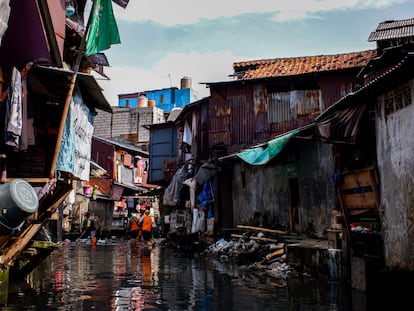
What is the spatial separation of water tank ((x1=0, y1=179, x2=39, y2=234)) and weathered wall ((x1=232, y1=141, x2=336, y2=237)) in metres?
9.31

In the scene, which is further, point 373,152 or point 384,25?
point 384,25

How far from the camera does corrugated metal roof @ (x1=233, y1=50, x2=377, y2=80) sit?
71.5ft

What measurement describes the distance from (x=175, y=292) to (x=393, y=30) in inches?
464

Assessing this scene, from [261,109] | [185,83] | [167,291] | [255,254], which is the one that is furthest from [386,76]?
[185,83]

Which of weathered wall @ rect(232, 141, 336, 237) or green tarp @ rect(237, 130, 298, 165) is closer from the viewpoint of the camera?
weathered wall @ rect(232, 141, 336, 237)

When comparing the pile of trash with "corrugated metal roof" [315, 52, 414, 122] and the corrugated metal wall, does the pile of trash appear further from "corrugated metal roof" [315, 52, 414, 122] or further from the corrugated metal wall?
the corrugated metal wall

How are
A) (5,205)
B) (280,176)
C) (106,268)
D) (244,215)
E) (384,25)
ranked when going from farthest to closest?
1. (244,215)
2. (280,176)
3. (384,25)
4. (106,268)
5. (5,205)

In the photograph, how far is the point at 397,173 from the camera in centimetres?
839

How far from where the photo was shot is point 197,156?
24.9 meters

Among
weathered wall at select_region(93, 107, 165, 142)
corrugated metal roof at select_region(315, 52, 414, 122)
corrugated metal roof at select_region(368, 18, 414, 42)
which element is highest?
weathered wall at select_region(93, 107, 165, 142)

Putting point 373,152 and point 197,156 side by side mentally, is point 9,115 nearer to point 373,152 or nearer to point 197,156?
point 373,152

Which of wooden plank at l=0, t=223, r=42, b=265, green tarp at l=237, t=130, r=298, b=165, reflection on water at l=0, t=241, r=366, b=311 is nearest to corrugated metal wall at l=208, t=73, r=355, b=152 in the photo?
green tarp at l=237, t=130, r=298, b=165

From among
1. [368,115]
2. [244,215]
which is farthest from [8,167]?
[244,215]

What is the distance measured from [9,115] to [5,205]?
179cm
